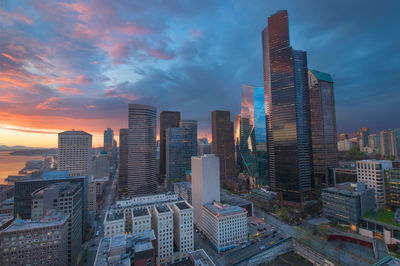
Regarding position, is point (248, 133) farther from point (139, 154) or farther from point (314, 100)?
point (139, 154)

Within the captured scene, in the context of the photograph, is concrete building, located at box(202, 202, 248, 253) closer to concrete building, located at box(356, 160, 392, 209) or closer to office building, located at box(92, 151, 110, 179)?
concrete building, located at box(356, 160, 392, 209)

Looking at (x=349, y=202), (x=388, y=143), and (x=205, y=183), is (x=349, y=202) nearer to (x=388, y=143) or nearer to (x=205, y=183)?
(x=205, y=183)

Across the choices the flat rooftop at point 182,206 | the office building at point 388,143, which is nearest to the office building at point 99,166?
the flat rooftop at point 182,206

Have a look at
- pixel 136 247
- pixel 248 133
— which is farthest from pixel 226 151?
pixel 136 247

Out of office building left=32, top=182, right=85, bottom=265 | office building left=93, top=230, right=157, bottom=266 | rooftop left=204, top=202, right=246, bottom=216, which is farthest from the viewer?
rooftop left=204, top=202, right=246, bottom=216

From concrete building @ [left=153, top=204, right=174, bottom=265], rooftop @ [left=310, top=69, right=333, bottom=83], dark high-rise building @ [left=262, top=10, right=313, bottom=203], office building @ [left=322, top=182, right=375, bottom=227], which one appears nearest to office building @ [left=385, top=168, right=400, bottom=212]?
office building @ [left=322, top=182, right=375, bottom=227]

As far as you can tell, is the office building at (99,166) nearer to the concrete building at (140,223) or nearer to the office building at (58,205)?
the office building at (58,205)
